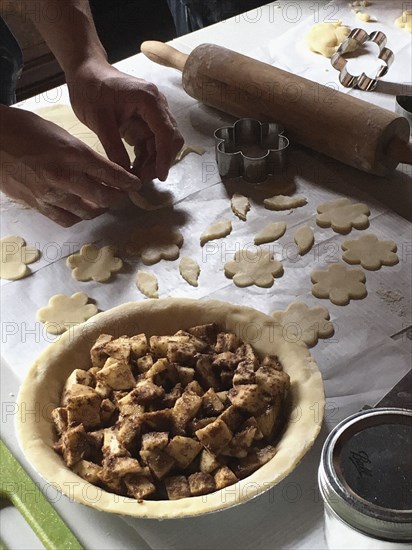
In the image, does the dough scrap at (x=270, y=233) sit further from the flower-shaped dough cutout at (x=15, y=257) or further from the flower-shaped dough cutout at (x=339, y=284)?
the flower-shaped dough cutout at (x=15, y=257)

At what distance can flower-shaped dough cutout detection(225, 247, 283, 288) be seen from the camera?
142 centimetres

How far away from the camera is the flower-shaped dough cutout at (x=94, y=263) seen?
4.79 ft

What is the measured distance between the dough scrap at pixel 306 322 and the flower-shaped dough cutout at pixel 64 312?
366 millimetres

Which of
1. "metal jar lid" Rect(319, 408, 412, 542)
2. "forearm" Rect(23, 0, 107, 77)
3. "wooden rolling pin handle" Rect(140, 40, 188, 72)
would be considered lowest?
"wooden rolling pin handle" Rect(140, 40, 188, 72)

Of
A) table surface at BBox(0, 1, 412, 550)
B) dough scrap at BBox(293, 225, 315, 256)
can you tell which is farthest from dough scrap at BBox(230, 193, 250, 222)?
dough scrap at BBox(293, 225, 315, 256)

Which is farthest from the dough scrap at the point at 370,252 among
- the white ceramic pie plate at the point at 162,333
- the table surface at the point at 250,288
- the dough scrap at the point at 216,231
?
the white ceramic pie plate at the point at 162,333

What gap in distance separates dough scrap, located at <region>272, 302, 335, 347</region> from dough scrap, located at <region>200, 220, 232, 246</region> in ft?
0.88

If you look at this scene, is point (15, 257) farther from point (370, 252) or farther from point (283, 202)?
point (370, 252)

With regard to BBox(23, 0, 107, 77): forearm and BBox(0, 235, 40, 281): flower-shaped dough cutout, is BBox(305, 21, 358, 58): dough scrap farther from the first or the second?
BBox(0, 235, 40, 281): flower-shaped dough cutout

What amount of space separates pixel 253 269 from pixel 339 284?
175mm

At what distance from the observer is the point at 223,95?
6.02 ft

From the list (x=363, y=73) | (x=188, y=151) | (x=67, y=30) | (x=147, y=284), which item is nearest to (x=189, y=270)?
(x=147, y=284)

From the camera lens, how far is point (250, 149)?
1.76 m

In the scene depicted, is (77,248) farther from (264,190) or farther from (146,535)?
(146,535)
